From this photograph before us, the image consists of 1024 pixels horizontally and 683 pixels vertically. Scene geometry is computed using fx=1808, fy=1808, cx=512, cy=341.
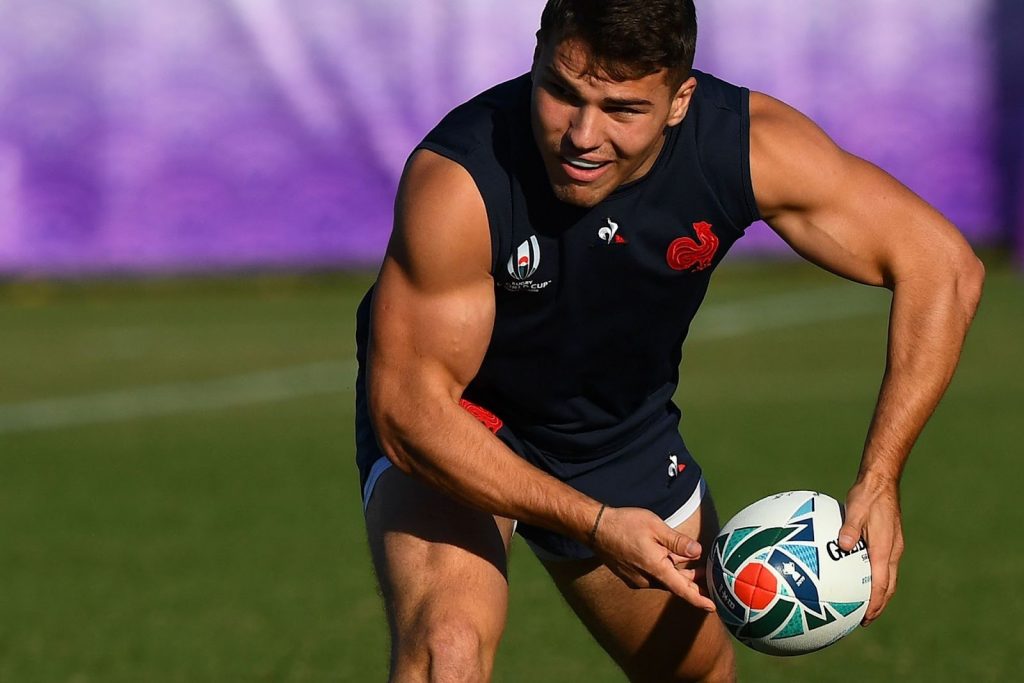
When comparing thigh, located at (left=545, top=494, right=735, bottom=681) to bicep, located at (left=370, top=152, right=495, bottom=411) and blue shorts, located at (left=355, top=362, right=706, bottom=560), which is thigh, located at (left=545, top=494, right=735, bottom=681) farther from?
bicep, located at (left=370, top=152, right=495, bottom=411)

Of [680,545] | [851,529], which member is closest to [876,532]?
[851,529]

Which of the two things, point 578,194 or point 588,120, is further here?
point 578,194

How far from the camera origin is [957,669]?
22.8ft

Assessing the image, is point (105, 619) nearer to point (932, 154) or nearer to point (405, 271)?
point (405, 271)

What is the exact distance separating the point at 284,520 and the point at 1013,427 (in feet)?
17.2

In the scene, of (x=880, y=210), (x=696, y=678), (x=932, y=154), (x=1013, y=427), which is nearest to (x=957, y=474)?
(x=1013, y=427)

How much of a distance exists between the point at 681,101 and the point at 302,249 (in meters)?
15.2

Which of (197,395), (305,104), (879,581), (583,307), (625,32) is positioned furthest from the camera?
(305,104)

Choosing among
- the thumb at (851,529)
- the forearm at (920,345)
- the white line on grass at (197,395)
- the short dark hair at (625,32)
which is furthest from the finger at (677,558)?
the white line on grass at (197,395)

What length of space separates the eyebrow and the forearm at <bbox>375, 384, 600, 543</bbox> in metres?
0.90

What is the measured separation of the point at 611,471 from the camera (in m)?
5.70

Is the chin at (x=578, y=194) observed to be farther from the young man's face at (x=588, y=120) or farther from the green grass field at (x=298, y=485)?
the green grass field at (x=298, y=485)

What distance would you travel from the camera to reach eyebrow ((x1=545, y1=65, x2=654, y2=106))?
15.4 feet

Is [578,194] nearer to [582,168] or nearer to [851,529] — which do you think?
[582,168]
